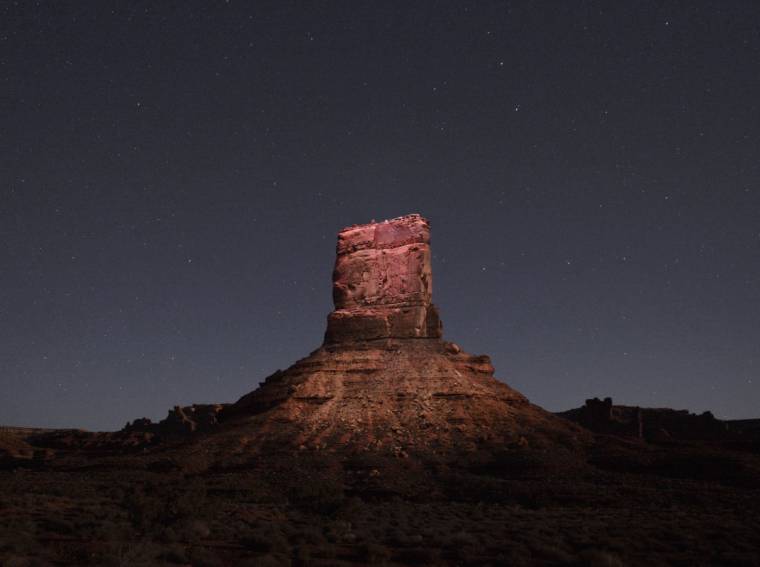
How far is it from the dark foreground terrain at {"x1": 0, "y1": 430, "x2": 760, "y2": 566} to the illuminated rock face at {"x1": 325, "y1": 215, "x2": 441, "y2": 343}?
1377cm

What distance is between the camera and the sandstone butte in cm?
3478

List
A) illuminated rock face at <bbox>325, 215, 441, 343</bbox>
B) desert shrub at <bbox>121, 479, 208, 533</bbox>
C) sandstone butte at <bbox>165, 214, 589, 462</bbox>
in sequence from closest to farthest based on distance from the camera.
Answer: desert shrub at <bbox>121, 479, 208, 533</bbox>
sandstone butte at <bbox>165, 214, 589, 462</bbox>
illuminated rock face at <bbox>325, 215, 441, 343</bbox>

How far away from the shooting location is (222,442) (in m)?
36.1

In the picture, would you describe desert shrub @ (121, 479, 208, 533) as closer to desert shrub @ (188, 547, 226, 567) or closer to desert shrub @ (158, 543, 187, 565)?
desert shrub @ (158, 543, 187, 565)

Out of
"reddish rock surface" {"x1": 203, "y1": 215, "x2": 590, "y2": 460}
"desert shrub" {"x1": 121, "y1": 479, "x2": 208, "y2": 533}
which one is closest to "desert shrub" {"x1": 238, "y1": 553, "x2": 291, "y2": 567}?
"desert shrub" {"x1": 121, "y1": 479, "x2": 208, "y2": 533}

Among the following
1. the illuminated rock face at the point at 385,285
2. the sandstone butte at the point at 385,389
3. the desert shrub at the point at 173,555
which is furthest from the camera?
the illuminated rock face at the point at 385,285

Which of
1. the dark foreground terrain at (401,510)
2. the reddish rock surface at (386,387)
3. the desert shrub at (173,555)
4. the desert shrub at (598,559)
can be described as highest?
the reddish rock surface at (386,387)

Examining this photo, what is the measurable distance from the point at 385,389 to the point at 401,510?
16.5 m

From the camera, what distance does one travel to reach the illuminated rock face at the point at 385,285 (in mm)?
44625

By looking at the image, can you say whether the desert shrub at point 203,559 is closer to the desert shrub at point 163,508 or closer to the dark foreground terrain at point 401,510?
the dark foreground terrain at point 401,510

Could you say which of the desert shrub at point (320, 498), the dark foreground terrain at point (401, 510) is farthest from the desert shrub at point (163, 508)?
the desert shrub at point (320, 498)

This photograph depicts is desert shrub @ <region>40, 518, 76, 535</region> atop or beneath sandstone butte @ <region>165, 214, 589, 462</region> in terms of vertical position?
beneath

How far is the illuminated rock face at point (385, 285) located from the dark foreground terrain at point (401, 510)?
13765 mm

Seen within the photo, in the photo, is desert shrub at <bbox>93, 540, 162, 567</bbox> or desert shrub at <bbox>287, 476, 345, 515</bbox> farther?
desert shrub at <bbox>287, 476, 345, 515</bbox>
